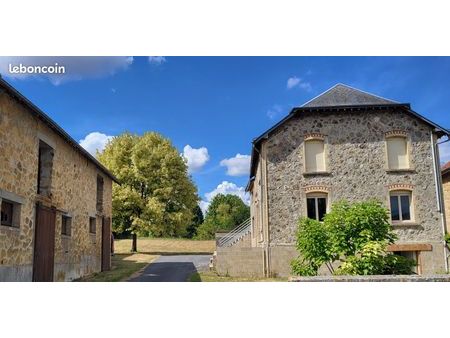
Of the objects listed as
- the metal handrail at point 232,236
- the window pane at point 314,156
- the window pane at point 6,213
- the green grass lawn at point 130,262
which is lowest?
the green grass lawn at point 130,262

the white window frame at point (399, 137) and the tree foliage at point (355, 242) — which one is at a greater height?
the white window frame at point (399, 137)

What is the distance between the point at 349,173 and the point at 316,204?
148cm

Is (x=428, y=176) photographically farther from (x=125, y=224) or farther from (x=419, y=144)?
(x=125, y=224)

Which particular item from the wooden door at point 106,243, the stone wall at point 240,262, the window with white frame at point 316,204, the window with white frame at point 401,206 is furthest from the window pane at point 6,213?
the window with white frame at point 401,206

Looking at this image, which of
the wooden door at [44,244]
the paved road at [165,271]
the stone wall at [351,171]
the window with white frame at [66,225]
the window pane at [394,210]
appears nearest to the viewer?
the wooden door at [44,244]

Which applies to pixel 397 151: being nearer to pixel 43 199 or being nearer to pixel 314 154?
pixel 314 154

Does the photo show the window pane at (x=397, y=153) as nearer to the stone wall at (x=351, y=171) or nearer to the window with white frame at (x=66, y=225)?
the stone wall at (x=351, y=171)

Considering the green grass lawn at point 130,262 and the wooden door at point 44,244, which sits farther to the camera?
the green grass lawn at point 130,262

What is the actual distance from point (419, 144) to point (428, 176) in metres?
1.10

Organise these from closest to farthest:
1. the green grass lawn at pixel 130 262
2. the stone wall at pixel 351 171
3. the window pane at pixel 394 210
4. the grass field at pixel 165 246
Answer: the stone wall at pixel 351 171 < the window pane at pixel 394 210 < the green grass lawn at pixel 130 262 < the grass field at pixel 165 246

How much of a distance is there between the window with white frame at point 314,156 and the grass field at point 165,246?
957cm

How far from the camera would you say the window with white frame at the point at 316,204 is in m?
13.7

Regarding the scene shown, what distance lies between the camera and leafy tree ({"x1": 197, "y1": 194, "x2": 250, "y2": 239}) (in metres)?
36.1
